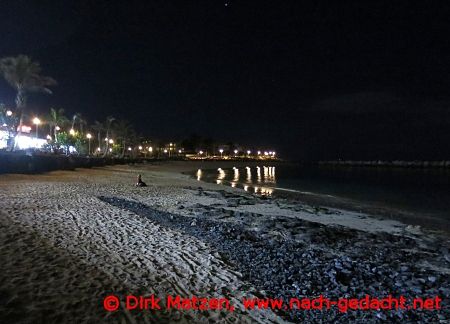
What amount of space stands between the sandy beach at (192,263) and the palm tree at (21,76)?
33.7 m

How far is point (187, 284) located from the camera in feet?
23.2

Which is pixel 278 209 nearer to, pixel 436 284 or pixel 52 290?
pixel 436 284

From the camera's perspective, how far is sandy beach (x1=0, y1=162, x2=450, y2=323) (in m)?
5.86

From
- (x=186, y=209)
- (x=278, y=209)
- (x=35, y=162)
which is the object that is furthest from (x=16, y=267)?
(x=35, y=162)

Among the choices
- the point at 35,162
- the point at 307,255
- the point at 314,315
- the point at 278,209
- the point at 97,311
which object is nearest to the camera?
the point at 97,311

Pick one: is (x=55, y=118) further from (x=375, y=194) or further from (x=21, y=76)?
(x=375, y=194)

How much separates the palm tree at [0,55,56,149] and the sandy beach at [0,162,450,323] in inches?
1327

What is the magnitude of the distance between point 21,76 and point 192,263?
1738 inches

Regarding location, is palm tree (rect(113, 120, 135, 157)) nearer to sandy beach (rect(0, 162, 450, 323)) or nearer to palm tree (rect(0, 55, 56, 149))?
palm tree (rect(0, 55, 56, 149))

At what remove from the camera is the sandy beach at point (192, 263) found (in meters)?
5.86

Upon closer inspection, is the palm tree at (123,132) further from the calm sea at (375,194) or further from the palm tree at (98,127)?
the calm sea at (375,194)

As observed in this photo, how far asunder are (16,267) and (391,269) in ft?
30.9

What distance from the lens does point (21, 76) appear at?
137 ft

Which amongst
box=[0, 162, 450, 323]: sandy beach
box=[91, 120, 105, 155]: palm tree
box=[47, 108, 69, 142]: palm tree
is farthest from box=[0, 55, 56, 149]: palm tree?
box=[91, 120, 105, 155]: palm tree
